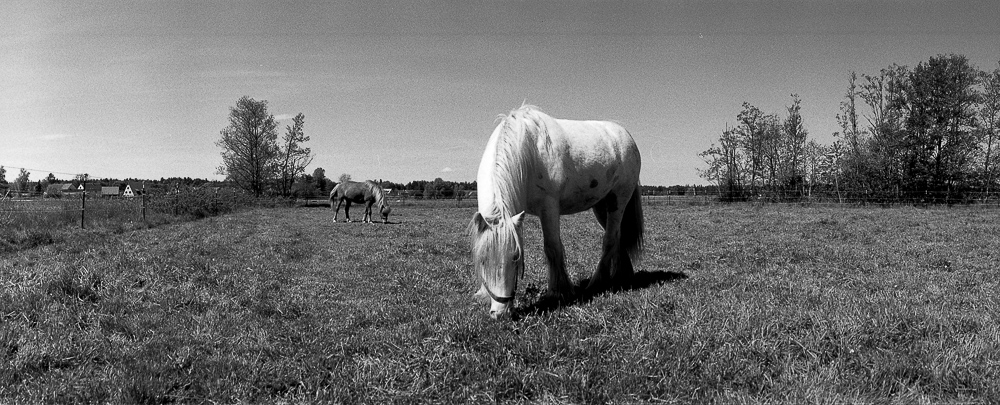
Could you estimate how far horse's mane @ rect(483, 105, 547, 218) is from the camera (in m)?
4.60

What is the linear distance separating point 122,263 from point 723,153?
39992 mm

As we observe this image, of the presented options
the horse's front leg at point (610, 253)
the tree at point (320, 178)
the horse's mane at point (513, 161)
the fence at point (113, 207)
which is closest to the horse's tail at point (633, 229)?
the horse's front leg at point (610, 253)

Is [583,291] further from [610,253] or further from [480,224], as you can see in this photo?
[480,224]

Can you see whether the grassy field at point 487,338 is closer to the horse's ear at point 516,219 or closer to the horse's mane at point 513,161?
the horse's ear at point 516,219

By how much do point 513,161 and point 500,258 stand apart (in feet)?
3.41

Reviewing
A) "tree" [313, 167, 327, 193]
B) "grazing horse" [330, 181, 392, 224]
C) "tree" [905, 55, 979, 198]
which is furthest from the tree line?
"tree" [313, 167, 327, 193]

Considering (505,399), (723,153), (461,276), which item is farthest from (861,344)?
(723,153)

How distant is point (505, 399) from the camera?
118 inches

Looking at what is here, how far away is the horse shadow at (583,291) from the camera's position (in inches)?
190

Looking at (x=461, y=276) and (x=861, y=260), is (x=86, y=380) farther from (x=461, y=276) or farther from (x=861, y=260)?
(x=861, y=260)

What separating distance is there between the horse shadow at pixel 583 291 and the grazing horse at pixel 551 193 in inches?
5.2

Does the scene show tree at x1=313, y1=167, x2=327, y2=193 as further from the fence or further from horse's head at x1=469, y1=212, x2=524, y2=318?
horse's head at x1=469, y1=212, x2=524, y2=318

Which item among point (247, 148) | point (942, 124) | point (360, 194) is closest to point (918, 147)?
point (942, 124)

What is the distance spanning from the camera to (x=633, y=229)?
23.1ft
